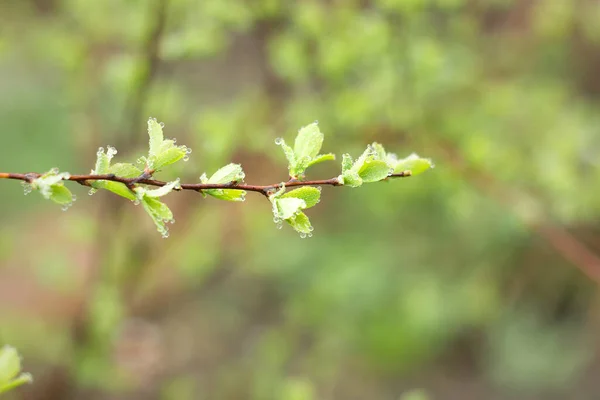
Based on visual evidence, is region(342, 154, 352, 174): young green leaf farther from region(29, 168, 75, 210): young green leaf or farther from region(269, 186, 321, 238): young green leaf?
region(29, 168, 75, 210): young green leaf

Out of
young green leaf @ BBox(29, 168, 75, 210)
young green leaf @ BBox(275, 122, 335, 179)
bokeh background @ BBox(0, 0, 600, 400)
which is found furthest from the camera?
bokeh background @ BBox(0, 0, 600, 400)

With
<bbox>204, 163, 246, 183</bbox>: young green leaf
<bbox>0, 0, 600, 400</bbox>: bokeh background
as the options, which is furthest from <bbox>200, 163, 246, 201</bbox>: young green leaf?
<bbox>0, 0, 600, 400</bbox>: bokeh background

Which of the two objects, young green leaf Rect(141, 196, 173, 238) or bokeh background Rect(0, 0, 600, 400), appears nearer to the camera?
young green leaf Rect(141, 196, 173, 238)

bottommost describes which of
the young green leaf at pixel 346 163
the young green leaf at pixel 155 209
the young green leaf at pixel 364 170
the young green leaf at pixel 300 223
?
the young green leaf at pixel 300 223

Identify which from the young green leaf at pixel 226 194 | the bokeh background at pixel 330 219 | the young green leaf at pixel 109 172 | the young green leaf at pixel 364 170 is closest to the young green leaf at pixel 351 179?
the young green leaf at pixel 364 170

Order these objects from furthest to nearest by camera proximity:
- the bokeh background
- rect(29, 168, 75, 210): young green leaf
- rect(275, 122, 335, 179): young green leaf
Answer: the bokeh background < rect(275, 122, 335, 179): young green leaf < rect(29, 168, 75, 210): young green leaf

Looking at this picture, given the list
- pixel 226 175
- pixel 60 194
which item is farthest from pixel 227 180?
pixel 60 194

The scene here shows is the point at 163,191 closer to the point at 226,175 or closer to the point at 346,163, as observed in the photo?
the point at 226,175

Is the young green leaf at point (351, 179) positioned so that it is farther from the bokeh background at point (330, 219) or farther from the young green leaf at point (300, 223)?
the bokeh background at point (330, 219)

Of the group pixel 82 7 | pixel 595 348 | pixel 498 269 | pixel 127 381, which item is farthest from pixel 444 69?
pixel 595 348
